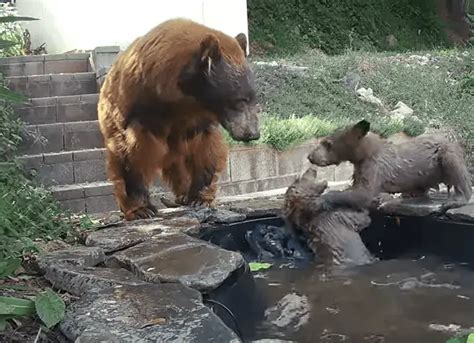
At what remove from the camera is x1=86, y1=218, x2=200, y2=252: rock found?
4246 mm

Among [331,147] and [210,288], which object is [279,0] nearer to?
[331,147]

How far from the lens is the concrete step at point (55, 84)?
29.7ft

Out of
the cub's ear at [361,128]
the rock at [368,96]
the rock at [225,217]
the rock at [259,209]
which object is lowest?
the rock at [368,96]

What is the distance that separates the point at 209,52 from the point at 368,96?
7405mm

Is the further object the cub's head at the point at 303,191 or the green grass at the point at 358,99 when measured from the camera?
the green grass at the point at 358,99

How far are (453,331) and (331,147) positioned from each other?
1720 mm

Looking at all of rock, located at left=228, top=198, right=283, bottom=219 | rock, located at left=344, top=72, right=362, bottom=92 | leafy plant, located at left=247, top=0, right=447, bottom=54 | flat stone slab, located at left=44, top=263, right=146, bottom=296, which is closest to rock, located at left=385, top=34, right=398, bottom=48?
leafy plant, located at left=247, top=0, right=447, bottom=54

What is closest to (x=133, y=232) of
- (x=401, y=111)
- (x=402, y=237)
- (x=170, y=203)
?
(x=170, y=203)

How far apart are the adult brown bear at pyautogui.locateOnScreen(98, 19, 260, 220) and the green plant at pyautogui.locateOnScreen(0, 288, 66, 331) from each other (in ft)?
6.05

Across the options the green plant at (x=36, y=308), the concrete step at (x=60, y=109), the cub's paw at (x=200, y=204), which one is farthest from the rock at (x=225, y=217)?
the concrete step at (x=60, y=109)

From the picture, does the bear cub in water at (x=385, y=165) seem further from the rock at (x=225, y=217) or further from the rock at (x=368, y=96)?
the rock at (x=368, y=96)

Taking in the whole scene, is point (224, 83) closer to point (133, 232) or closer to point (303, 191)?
point (303, 191)

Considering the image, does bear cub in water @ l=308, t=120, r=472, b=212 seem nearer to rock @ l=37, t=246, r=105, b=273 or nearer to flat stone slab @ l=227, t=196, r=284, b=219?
flat stone slab @ l=227, t=196, r=284, b=219

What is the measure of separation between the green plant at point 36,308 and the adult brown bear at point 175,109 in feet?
6.05
